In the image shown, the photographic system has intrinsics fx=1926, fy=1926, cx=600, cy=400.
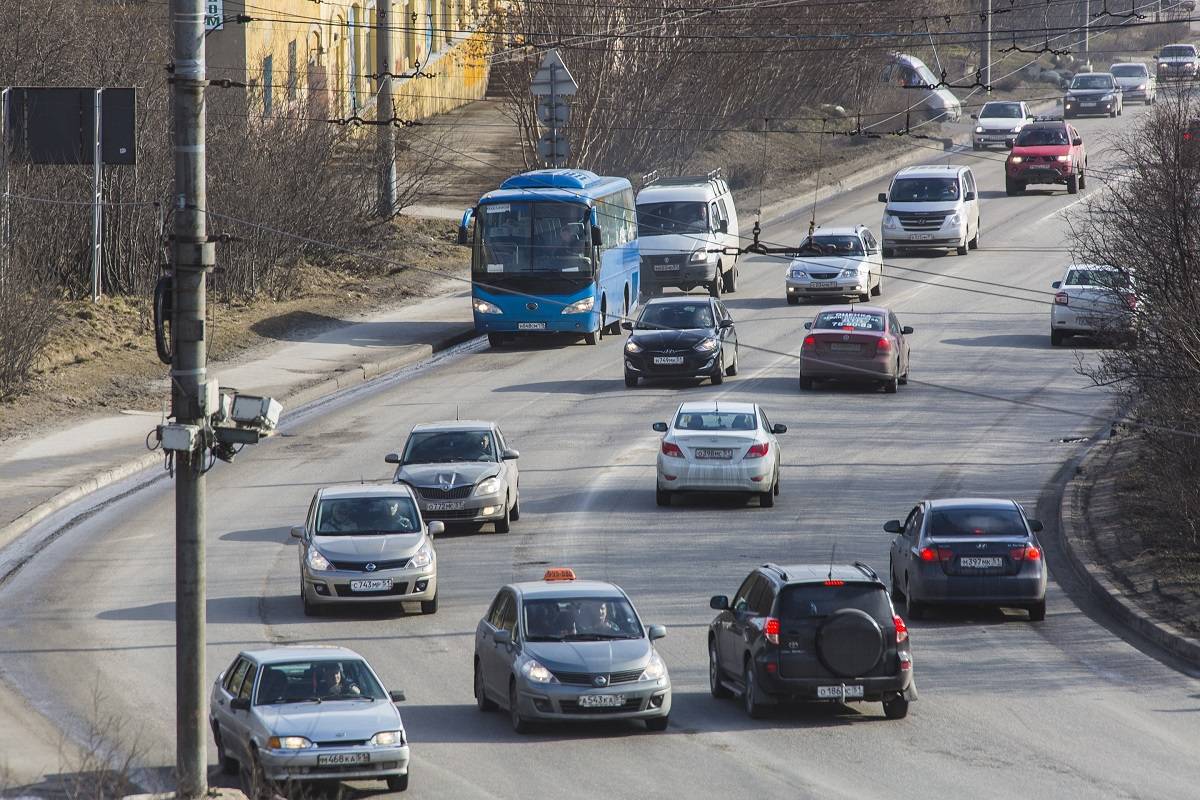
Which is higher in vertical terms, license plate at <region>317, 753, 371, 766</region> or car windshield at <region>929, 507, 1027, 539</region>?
car windshield at <region>929, 507, 1027, 539</region>

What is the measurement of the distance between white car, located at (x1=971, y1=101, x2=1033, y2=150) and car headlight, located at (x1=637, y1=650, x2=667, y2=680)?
56670 millimetres

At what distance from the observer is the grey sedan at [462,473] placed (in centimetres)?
2620

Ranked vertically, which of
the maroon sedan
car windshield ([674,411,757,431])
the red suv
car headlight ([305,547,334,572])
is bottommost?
car headlight ([305,547,334,572])

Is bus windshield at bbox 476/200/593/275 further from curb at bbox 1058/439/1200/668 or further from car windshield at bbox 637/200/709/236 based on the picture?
curb at bbox 1058/439/1200/668

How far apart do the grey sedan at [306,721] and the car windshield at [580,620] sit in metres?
2.01

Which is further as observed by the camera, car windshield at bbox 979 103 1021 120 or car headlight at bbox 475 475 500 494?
car windshield at bbox 979 103 1021 120

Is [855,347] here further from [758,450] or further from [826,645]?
[826,645]

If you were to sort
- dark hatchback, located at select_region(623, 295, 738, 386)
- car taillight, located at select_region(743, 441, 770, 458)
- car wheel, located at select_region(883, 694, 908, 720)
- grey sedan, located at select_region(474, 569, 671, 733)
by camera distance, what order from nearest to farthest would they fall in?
grey sedan, located at select_region(474, 569, 671, 733), car wheel, located at select_region(883, 694, 908, 720), car taillight, located at select_region(743, 441, 770, 458), dark hatchback, located at select_region(623, 295, 738, 386)

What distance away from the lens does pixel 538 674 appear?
1692 cm

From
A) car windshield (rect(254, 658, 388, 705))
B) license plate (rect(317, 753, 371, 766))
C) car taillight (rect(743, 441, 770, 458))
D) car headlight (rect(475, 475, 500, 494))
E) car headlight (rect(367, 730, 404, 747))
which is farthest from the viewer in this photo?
car taillight (rect(743, 441, 770, 458))

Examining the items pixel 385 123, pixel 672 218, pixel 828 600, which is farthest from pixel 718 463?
pixel 672 218

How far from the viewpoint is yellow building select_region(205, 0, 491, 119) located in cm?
5352

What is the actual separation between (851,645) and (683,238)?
30.2 m

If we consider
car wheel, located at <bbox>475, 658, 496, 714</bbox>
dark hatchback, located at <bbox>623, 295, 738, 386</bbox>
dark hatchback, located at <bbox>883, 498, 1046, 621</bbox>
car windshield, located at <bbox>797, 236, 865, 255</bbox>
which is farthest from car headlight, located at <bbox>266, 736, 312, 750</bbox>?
car windshield, located at <bbox>797, 236, 865, 255</bbox>
